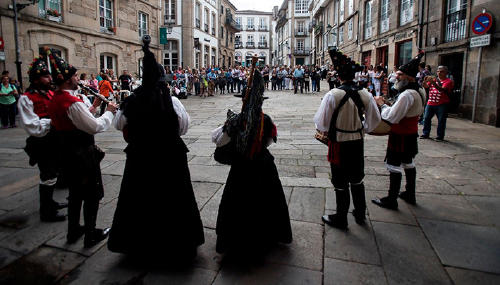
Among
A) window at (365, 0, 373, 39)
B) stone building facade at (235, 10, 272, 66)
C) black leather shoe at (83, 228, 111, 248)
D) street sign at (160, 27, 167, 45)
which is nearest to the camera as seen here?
black leather shoe at (83, 228, 111, 248)

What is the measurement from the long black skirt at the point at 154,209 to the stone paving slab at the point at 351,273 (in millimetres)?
1161

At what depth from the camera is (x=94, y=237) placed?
3068 mm

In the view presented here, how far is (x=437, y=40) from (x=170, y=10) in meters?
24.0

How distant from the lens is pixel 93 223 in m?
3.08

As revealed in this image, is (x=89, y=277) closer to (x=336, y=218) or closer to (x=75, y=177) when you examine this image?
(x=75, y=177)

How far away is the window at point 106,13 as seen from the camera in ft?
57.3

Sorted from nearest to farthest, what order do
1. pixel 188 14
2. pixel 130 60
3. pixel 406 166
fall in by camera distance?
pixel 406 166
pixel 130 60
pixel 188 14

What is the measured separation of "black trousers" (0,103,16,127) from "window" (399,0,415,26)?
16.8 meters

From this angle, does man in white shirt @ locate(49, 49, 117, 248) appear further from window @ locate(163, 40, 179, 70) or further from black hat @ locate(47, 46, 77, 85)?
window @ locate(163, 40, 179, 70)

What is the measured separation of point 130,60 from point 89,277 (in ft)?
62.6

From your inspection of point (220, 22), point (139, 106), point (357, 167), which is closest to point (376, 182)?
point (357, 167)

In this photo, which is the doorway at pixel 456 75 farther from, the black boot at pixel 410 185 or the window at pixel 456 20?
the black boot at pixel 410 185

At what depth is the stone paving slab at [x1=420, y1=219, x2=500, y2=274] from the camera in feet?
8.95

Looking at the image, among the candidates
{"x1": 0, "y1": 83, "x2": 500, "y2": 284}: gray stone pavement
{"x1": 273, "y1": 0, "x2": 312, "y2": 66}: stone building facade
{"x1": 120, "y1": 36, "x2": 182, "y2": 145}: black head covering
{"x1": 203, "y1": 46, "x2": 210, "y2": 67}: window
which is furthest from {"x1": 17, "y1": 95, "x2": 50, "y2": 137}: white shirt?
{"x1": 273, "y1": 0, "x2": 312, "y2": 66}: stone building facade
